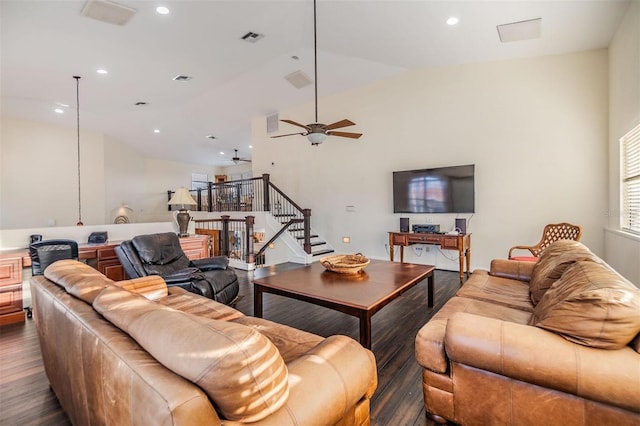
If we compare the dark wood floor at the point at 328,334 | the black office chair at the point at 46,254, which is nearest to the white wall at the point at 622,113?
the dark wood floor at the point at 328,334

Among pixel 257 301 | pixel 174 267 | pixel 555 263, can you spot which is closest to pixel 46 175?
pixel 174 267

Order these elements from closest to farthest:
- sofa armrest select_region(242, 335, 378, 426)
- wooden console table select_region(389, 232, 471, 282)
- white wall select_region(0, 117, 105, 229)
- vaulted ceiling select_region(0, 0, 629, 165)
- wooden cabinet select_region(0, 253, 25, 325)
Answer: sofa armrest select_region(242, 335, 378, 426) < wooden cabinet select_region(0, 253, 25, 325) < vaulted ceiling select_region(0, 0, 629, 165) < wooden console table select_region(389, 232, 471, 282) < white wall select_region(0, 117, 105, 229)

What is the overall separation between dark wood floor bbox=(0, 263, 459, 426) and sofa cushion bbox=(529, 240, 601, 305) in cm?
110

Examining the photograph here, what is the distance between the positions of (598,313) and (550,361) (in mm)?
295

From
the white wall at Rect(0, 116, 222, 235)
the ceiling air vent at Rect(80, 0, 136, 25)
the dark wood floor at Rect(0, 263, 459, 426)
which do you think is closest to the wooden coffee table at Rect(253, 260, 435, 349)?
the dark wood floor at Rect(0, 263, 459, 426)

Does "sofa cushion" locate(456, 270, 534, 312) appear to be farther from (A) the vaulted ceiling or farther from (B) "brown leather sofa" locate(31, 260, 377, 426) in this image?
(A) the vaulted ceiling

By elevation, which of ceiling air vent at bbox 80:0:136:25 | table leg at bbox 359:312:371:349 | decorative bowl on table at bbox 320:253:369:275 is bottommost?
table leg at bbox 359:312:371:349

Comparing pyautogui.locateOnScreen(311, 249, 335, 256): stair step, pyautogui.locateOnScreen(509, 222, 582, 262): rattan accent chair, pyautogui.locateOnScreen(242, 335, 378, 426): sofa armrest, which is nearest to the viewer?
pyautogui.locateOnScreen(242, 335, 378, 426): sofa armrest

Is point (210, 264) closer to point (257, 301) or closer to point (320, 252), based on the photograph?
point (257, 301)

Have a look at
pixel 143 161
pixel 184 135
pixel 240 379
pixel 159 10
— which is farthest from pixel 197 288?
pixel 143 161

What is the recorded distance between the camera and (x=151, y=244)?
3.53 m

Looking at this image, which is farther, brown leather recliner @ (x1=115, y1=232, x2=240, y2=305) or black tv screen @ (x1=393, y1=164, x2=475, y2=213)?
black tv screen @ (x1=393, y1=164, x2=475, y2=213)

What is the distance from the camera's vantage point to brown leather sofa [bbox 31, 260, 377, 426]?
2.74ft

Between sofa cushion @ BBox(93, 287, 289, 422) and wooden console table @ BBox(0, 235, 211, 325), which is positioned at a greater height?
sofa cushion @ BBox(93, 287, 289, 422)
